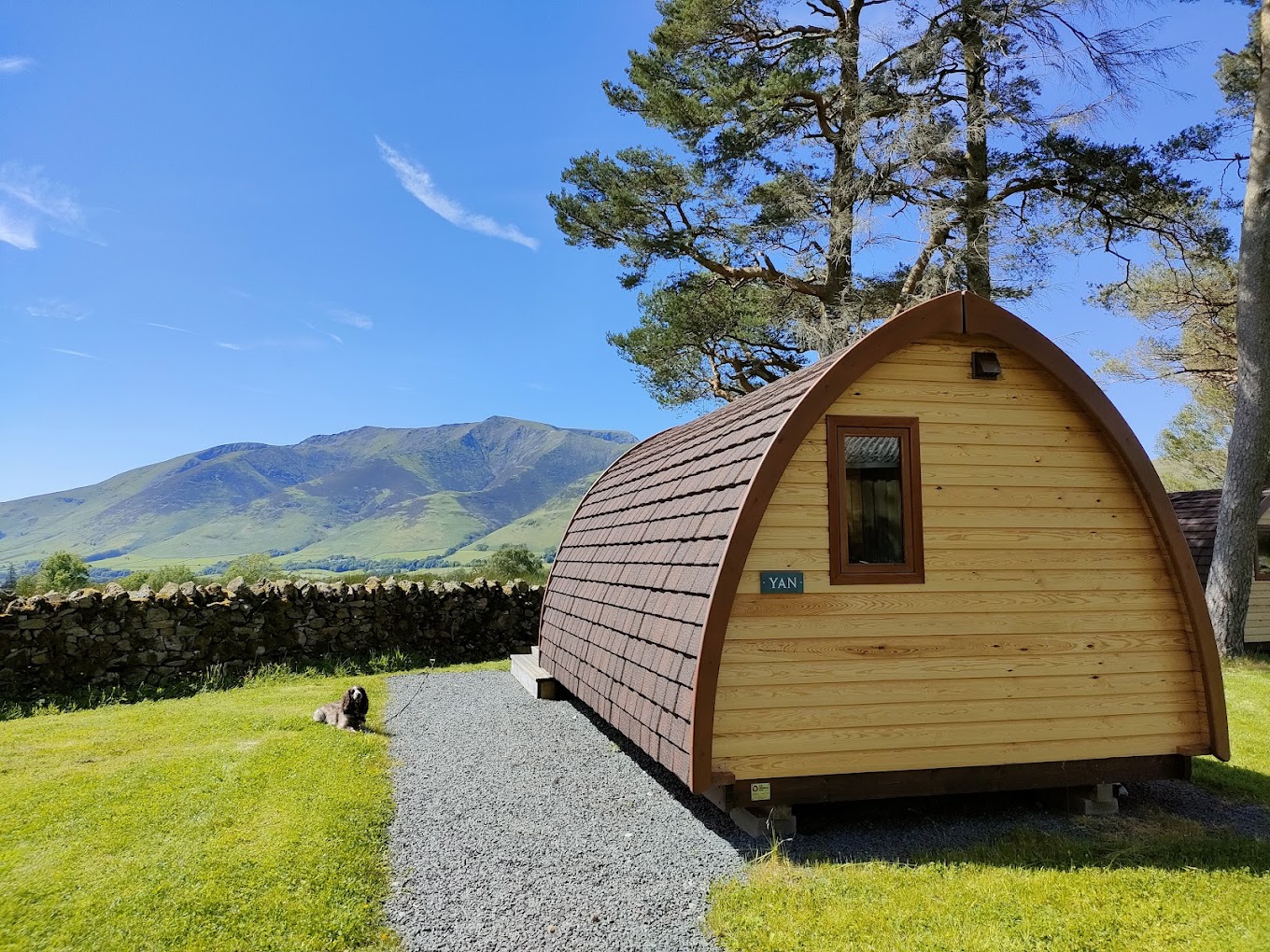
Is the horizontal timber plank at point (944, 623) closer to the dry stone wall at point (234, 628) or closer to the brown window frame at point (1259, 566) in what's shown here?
the dry stone wall at point (234, 628)

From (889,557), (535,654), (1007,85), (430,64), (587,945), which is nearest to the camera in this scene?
(587,945)

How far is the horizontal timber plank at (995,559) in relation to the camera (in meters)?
4.91

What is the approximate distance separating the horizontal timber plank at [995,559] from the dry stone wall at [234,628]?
29.8 ft

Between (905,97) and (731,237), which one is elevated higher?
(905,97)

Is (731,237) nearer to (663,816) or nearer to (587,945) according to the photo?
(663,816)

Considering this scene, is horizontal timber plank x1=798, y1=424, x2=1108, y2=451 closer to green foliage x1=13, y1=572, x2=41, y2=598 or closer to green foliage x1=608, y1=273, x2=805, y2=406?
green foliage x1=608, y1=273, x2=805, y2=406

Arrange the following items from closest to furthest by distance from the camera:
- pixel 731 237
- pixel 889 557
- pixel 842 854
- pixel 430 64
Answer: pixel 842 854
pixel 889 557
pixel 731 237
pixel 430 64

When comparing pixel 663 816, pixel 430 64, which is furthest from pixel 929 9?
pixel 663 816

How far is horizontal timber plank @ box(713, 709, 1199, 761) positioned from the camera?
4.75 metres

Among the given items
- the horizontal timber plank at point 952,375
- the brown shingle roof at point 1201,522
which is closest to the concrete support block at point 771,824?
the horizontal timber plank at point 952,375

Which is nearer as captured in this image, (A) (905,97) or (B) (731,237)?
(A) (905,97)

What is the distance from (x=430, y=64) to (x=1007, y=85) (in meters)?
15.3

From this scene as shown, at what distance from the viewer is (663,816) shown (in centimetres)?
525

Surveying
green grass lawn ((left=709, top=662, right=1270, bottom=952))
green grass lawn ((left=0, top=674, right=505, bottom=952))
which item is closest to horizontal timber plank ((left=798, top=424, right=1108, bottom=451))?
green grass lawn ((left=709, top=662, right=1270, bottom=952))
